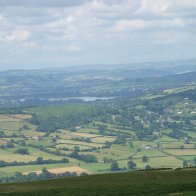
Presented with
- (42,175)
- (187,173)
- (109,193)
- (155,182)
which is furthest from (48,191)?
(42,175)

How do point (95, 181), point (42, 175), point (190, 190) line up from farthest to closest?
point (42, 175) → point (95, 181) → point (190, 190)

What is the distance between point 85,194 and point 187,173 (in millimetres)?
22950

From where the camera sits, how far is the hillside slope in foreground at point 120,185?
79125 mm

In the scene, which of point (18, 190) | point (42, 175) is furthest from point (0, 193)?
point (42, 175)

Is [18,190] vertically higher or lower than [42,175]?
higher

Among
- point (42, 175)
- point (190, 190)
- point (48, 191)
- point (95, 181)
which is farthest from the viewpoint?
point (42, 175)

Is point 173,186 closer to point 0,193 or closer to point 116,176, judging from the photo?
point 116,176

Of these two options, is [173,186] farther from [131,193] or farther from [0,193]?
[0,193]

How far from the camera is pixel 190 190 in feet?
252

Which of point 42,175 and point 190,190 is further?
point 42,175

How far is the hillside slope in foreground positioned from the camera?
260ft

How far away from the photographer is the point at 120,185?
8600 centimetres

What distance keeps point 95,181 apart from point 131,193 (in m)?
15.9

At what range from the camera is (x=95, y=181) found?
93.2 meters
